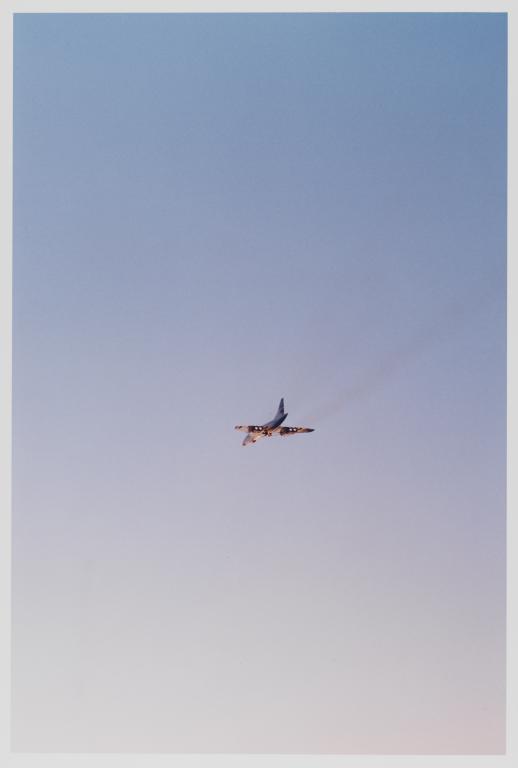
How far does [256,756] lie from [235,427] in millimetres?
22408

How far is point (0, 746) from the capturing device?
27.4 m

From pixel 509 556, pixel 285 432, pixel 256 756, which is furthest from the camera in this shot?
pixel 285 432

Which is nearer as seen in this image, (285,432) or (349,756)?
(349,756)

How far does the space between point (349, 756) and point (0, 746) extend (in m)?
12.2

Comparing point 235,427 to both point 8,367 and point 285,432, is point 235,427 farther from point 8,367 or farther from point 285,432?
point 8,367

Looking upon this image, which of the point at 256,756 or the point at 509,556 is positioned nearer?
the point at 509,556

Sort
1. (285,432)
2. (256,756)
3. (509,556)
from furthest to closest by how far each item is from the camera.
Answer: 1. (285,432)
2. (256,756)
3. (509,556)

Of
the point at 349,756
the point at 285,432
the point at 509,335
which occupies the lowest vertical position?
the point at 349,756

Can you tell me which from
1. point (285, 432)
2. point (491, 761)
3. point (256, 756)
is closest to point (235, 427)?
point (285, 432)

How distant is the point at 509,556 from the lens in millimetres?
26938

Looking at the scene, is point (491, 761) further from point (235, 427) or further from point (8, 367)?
point (235, 427)

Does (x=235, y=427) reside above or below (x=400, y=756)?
above

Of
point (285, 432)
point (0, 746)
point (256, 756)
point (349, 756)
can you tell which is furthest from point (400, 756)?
point (285, 432)

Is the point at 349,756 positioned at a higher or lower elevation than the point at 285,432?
lower
